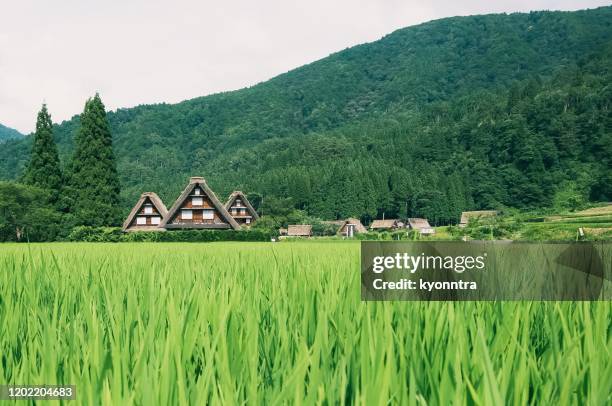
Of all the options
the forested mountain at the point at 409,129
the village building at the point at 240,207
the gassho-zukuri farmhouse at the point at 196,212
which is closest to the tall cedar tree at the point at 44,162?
the gassho-zukuri farmhouse at the point at 196,212

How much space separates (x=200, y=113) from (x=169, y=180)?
1411 inches

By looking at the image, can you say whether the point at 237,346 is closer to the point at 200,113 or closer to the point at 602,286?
the point at 602,286

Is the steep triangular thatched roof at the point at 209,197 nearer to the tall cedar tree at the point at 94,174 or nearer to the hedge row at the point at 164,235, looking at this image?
the tall cedar tree at the point at 94,174

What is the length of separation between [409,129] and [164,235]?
85.9 m

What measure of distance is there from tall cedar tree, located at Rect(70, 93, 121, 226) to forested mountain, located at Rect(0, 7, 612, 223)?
29.6m

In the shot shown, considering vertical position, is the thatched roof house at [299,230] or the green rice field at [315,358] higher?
the green rice field at [315,358]

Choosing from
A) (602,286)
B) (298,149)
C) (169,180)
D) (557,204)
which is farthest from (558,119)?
(602,286)

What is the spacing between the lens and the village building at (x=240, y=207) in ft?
201

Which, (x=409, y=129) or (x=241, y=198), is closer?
(x=241, y=198)

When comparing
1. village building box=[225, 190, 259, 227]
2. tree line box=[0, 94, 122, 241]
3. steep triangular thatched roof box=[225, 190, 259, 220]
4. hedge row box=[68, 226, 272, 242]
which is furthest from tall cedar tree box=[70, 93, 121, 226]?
village building box=[225, 190, 259, 227]

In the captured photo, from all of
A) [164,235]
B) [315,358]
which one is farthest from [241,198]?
[315,358]

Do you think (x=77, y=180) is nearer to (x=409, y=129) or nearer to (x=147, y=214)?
(x=147, y=214)

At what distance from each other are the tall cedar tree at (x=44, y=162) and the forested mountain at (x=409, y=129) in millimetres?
30958

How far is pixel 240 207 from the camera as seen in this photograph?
6284 centimetres
